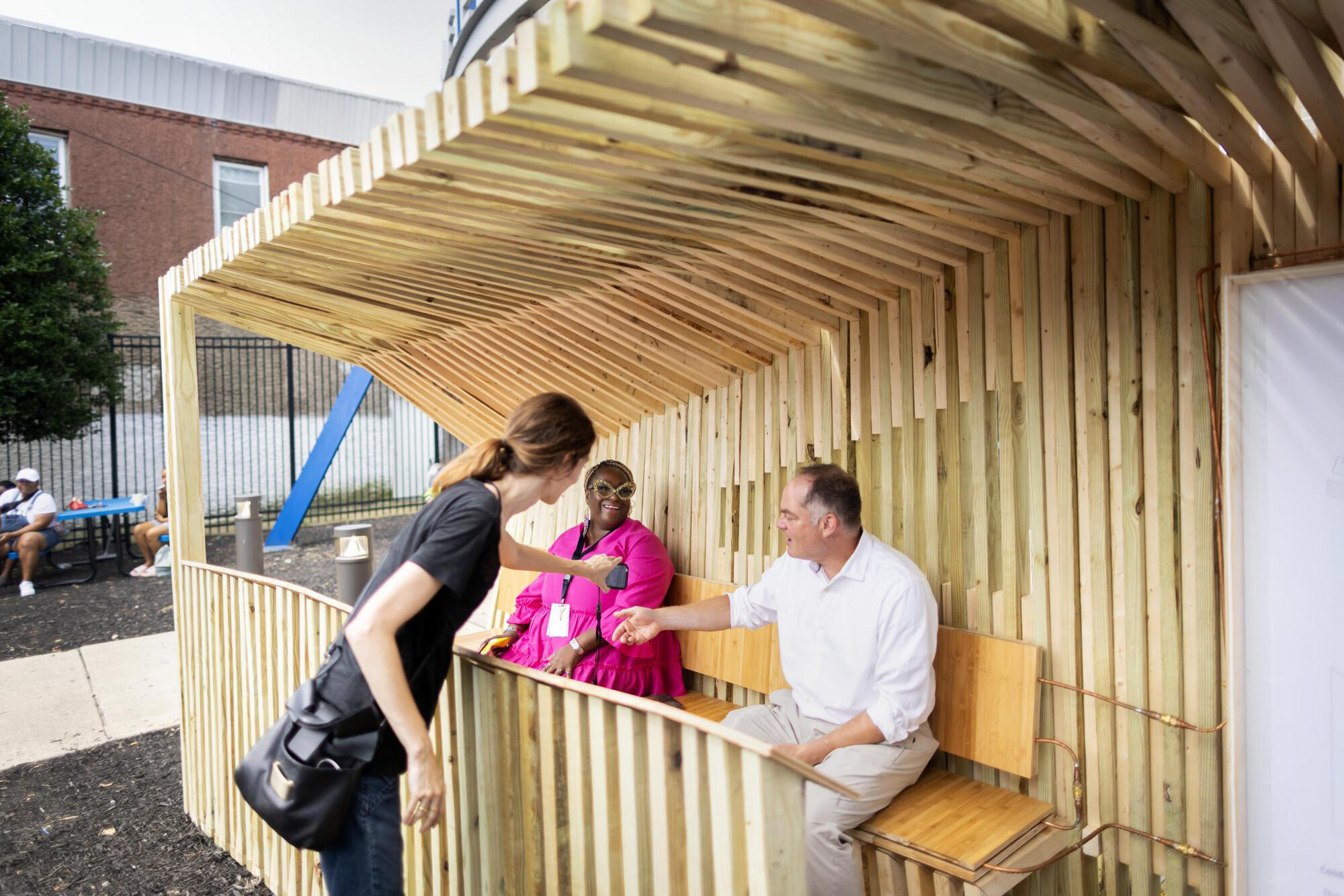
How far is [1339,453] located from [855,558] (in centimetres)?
147

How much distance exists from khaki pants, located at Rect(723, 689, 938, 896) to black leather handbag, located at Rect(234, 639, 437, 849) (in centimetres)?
135

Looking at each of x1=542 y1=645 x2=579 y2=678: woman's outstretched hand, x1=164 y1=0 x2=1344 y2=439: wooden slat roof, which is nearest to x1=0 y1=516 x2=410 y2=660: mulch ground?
x1=164 y1=0 x2=1344 y2=439: wooden slat roof

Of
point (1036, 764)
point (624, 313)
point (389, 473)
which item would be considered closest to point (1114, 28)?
point (1036, 764)

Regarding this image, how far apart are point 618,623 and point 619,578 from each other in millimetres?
345

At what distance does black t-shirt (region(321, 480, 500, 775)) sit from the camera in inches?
79.0

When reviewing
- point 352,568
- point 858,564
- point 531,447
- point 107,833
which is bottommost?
point 107,833

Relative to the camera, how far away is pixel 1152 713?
2871mm

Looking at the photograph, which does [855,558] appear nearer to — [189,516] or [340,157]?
[340,157]

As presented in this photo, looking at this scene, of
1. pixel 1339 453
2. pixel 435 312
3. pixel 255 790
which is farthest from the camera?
pixel 435 312

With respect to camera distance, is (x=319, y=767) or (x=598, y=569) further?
(x=598, y=569)

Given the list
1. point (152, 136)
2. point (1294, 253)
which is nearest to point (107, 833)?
point (1294, 253)

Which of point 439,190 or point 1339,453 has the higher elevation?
point 439,190

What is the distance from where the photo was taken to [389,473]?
16656mm

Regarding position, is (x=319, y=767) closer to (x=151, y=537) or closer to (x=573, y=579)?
(x=573, y=579)
